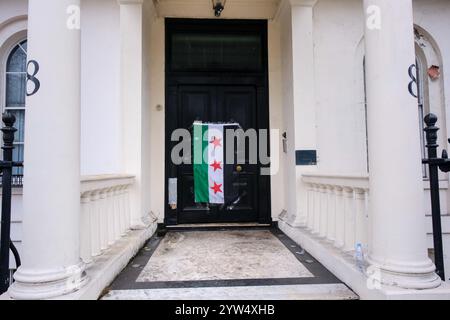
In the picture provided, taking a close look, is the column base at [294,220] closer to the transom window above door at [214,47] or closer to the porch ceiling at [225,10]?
the transom window above door at [214,47]

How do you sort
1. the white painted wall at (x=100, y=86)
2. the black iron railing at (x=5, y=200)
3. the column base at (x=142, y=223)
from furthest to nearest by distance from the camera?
the white painted wall at (x=100, y=86), the column base at (x=142, y=223), the black iron railing at (x=5, y=200)

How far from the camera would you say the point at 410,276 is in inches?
80.1

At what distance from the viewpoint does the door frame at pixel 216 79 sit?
487cm

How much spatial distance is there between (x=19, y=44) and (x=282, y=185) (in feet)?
15.9

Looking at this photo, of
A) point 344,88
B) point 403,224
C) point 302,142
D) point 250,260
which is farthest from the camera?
point 344,88

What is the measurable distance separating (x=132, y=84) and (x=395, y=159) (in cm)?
340

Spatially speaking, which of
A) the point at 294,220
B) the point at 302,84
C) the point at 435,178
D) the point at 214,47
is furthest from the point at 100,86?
the point at 435,178

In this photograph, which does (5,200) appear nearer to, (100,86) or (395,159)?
(100,86)

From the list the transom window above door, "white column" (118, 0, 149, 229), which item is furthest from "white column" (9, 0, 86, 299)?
the transom window above door

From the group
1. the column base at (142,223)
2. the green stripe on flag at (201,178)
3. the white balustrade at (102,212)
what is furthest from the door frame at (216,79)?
the white balustrade at (102,212)

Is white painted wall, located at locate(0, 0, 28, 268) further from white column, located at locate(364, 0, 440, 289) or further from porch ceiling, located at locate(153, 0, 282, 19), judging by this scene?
white column, located at locate(364, 0, 440, 289)

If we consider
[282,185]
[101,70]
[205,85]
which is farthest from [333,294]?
[101,70]

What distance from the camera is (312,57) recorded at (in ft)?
14.1

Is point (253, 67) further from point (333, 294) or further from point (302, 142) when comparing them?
point (333, 294)
